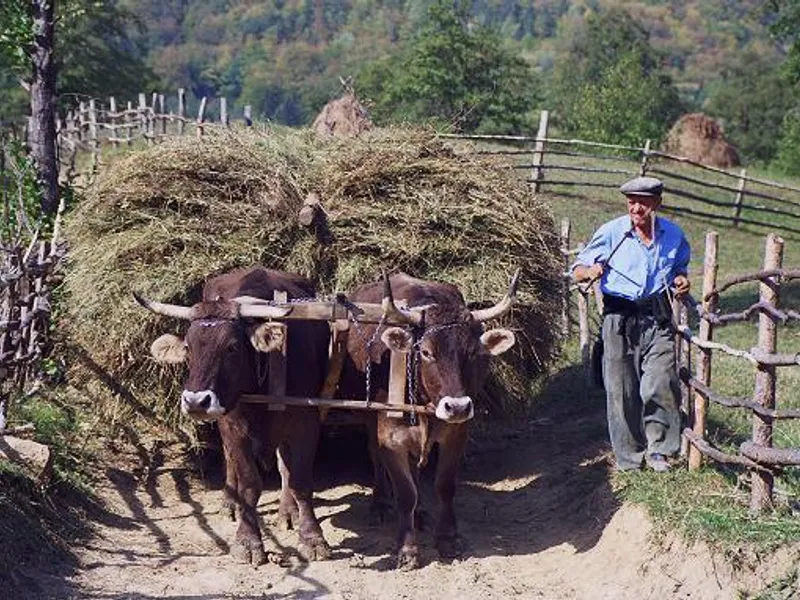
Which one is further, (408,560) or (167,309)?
(167,309)

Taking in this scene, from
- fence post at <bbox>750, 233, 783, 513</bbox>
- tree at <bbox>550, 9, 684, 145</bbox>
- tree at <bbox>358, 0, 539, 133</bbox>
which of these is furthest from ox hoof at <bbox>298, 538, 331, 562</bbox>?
tree at <bbox>550, 9, 684, 145</bbox>

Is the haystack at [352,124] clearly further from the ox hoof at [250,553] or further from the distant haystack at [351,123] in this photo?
the ox hoof at [250,553]

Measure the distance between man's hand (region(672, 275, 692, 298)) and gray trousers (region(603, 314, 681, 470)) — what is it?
257mm

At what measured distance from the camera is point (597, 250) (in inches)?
279

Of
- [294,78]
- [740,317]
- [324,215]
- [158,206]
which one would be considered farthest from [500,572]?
[294,78]

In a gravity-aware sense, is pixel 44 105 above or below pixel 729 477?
above

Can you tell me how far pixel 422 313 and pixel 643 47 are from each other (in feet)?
165

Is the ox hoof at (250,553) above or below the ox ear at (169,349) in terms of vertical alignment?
below

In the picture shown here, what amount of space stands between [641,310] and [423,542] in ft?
6.07

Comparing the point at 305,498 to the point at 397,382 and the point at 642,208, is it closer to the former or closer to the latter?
the point at 397,382

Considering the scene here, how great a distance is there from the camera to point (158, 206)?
7824 millimetres

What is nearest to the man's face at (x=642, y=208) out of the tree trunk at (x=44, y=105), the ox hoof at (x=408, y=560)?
the ox hoof at (x=408, y=560)

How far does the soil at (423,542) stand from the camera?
246 inches

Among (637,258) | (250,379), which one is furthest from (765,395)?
(250,379)
